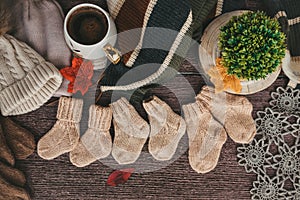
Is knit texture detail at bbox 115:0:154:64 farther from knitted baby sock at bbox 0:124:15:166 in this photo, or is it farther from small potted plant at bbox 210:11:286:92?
knitted baby sock at bbox 0:124:15:166

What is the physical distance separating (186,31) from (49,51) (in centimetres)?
30

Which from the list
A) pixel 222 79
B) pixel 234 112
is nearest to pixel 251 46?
pixel 222 79

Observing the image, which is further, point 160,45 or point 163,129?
point 163,129

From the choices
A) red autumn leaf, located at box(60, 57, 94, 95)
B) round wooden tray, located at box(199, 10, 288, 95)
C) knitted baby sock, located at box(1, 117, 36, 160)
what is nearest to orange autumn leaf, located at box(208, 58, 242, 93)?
round wooden tray, located at box(199, 10, 288, 95)

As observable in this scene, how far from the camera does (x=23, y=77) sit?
89 cm

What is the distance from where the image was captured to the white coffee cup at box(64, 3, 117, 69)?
0.86m

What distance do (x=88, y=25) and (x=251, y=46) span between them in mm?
331

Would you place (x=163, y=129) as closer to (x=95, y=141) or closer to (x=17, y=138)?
(x=95, y=141)

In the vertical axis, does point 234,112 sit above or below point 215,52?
below

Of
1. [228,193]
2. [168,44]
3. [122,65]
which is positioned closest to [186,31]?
[168,44]

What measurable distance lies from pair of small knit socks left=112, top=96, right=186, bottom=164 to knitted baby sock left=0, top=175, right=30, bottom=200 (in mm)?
215

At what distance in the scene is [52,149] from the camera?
0.95m

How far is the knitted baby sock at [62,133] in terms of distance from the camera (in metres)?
0.96

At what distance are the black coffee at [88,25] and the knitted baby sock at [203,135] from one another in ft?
0.85
